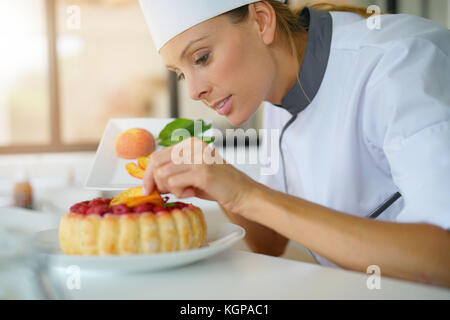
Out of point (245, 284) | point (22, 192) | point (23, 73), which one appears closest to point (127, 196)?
point (245, 284)

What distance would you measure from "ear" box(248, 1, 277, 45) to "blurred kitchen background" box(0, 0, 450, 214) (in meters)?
1.81

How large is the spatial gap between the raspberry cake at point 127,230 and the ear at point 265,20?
57 centimetres

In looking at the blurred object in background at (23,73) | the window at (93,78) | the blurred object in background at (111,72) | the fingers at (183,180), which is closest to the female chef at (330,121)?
the fingers at (183,180)

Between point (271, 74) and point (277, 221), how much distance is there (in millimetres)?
540

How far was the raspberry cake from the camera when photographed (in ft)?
2.26

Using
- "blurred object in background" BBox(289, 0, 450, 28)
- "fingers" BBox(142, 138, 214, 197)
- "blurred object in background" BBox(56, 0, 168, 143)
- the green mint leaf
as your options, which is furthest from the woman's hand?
"blurred object in background" BBox(56, 0, 168, 143)

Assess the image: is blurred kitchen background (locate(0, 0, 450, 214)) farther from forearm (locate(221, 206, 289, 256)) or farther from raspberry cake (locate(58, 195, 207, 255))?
raspberry cake (locate(58, 195, 207, 255))

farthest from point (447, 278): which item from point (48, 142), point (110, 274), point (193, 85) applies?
point (48, 142)

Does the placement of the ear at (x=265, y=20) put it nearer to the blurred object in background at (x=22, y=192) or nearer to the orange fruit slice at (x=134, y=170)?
the orange fruit slice at (x=134, y=170)

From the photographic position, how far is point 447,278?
2.35ft

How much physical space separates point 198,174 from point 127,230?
15 centimetres

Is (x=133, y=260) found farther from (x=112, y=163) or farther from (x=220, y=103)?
(x=220, y=103)

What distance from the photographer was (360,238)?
73 centimetres

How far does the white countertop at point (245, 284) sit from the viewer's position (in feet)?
1.87
